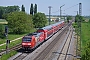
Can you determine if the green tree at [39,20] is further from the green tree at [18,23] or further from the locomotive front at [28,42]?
the locomotive front at [28,42]

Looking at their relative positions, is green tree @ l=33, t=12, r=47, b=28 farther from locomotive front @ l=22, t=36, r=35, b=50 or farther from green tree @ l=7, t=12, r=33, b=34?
locomotive front @ l=22, t=36, r=35, b=50

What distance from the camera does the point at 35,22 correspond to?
106250 millimetres

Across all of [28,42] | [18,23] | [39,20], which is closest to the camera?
[28,42]

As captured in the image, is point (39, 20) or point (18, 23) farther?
point (39, 20)

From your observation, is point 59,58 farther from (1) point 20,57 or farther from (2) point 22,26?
(2) point 22,26

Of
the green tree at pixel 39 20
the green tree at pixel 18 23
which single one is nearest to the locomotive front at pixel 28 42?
the green tree at pixel 18 23

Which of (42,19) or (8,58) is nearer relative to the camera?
(8,58)

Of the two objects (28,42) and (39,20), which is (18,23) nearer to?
(39,20)

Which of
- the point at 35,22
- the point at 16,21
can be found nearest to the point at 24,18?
the point at 16,21

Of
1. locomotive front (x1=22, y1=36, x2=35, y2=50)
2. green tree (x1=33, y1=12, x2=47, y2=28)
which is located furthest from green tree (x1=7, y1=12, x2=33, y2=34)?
locomotive front (x1=22, y1=36, x2=35, y2=50)

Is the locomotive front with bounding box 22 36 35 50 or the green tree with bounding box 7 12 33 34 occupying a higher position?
the green tree with bounding box 7 12 33 34

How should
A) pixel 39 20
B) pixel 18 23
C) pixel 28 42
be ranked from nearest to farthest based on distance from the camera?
1. pixel 28 42
2. pixel 18 23
3. pixel 39 20

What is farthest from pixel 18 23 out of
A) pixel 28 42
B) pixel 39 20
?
pixel 28 42

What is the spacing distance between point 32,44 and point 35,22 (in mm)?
68950
